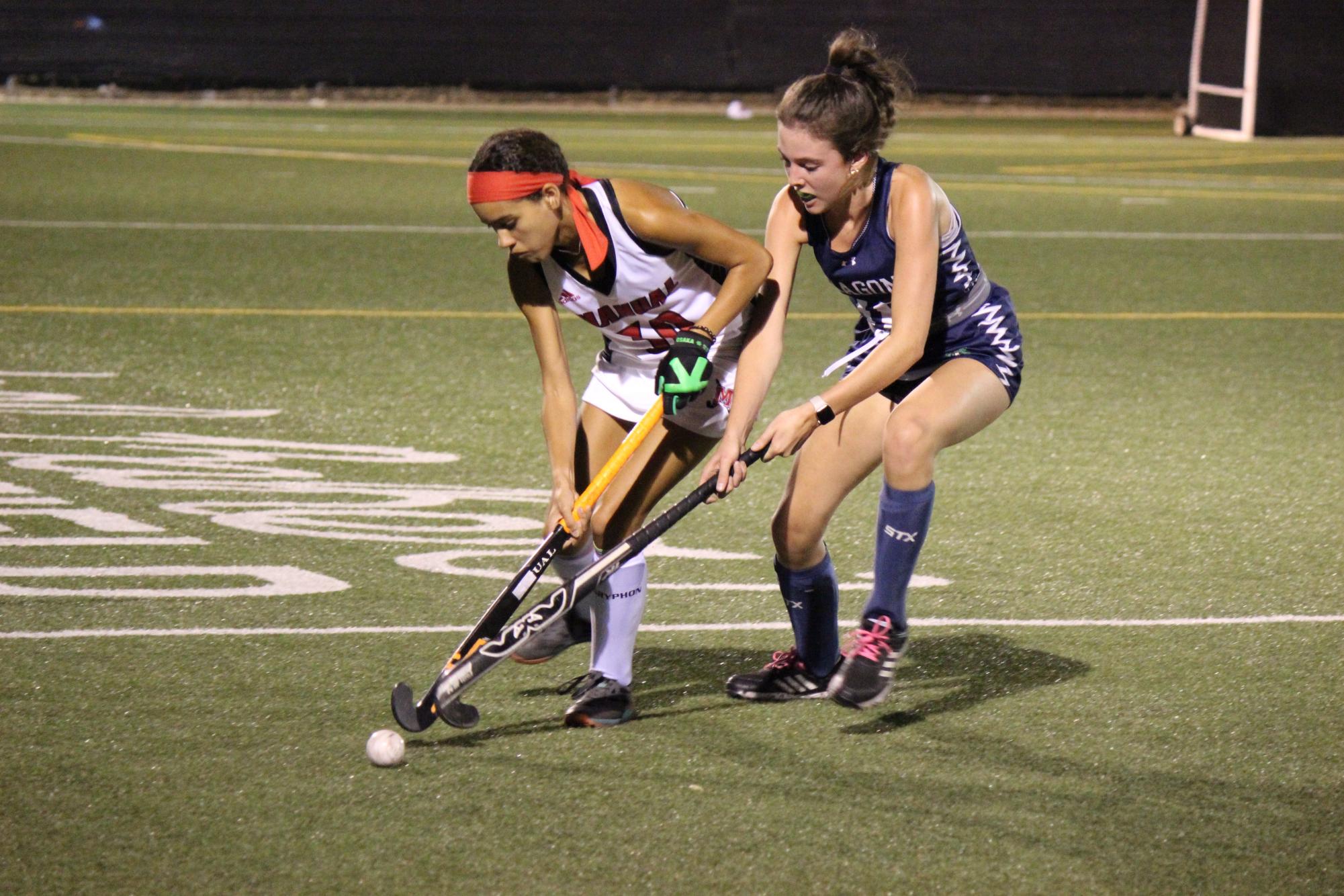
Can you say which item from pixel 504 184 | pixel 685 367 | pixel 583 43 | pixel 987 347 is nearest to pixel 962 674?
pixel 987 347

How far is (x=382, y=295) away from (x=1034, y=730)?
21.7 ft

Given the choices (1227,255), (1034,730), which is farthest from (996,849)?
(1227,255)

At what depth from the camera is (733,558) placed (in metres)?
5.17

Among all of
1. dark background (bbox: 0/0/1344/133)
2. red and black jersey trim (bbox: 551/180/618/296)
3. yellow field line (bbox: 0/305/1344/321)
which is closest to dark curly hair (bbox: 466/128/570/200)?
red and black jersey trim (bbox: 551/180/618/296)

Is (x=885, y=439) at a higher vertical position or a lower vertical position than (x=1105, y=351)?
higher

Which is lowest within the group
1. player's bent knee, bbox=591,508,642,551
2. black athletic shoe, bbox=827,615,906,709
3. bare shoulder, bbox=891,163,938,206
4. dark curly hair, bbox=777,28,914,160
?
black athletic shoe, bbox=827,615,906,709

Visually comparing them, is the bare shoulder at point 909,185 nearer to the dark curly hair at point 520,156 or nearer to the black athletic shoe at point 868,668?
the dark curly hair at point 520,156

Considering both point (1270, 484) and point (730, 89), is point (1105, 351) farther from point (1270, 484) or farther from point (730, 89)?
point (730, 89)

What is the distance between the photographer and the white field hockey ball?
3.50 m

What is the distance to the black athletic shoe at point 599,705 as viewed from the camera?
380 centimetres

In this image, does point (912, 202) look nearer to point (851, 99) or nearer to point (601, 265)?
point (851, 99)

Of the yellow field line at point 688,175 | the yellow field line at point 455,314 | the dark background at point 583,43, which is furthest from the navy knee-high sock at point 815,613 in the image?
the dark background at point 583,43

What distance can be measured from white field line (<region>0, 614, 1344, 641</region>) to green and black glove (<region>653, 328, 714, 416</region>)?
991 millimetres

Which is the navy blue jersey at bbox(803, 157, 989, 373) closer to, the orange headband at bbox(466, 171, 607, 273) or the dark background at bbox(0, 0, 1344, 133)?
the orange headband at bbox(466, 171, 607, 273)
